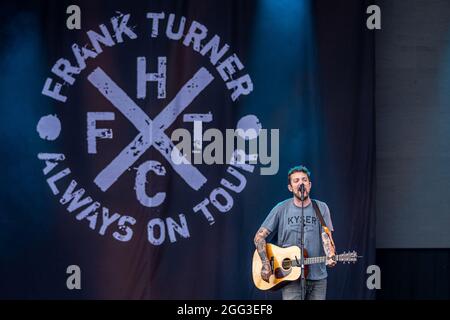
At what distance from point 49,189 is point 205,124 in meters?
1.45

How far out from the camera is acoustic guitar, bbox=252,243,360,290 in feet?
38.7

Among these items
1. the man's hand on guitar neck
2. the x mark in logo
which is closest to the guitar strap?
the man's hand on guitar neck

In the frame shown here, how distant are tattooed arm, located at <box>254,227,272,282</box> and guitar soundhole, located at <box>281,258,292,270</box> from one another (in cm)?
14

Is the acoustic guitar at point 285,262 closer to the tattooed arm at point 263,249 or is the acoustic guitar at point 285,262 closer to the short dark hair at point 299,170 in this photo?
the tattooed arm at point 263,249

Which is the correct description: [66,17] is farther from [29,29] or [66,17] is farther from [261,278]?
[261,278]

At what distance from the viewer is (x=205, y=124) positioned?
12258 mm

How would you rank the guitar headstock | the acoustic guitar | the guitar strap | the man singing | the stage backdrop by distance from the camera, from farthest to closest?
the stage backdrop
the guitar strap
the man singing
the acoustic guitar
the guitar headstock

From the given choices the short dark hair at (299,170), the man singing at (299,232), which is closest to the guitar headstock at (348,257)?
the man singing at (299,232)

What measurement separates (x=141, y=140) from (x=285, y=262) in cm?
163

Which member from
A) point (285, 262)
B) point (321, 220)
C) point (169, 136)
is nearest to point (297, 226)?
point (321, 220)

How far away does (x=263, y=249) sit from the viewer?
12.0 meters

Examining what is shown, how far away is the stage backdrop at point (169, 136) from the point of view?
12172 millimetres

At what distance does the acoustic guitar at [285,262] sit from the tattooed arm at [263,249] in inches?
1.2

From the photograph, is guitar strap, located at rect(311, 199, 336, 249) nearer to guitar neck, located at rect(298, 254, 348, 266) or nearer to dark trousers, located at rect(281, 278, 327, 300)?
guitar neck, located at rect(298, 254, 348, 266)
